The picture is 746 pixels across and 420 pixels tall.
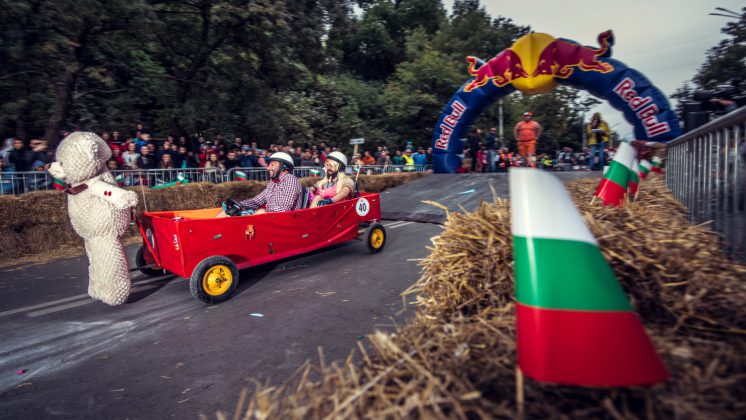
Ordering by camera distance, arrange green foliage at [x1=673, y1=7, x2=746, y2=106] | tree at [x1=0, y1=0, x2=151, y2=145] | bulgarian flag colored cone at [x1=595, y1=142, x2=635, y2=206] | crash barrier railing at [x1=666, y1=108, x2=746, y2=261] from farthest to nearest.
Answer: green foliage at [x1=673, y1=7, x2=746, y2=106] → tree at [x1=0, y1=0, x2=151, y2=145] → bulgarian flag colored cone at [x1=595, y1=142, x2=635, y2=206] → crash barrier railing at [x1=666, y1=108, x2=746, y2=261]

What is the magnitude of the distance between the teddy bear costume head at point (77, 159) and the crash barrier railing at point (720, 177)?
229 inches

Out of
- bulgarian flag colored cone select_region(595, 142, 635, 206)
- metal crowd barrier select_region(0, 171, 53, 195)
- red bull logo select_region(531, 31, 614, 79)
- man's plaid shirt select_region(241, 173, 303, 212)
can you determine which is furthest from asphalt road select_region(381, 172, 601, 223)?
metal crowd barrier select_region(0, 171, 53, 195)

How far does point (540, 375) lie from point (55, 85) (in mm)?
14125

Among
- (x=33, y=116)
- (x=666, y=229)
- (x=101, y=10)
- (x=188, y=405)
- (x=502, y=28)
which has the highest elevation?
(x=502, y=28)

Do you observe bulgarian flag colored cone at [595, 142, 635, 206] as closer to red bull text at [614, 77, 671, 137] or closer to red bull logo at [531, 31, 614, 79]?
red bull text at [614, 77, 671, 137]

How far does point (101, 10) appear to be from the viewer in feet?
31.8

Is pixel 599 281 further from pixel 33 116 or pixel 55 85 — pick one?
pixel 33 116

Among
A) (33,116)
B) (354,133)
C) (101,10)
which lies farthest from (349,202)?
(354,133)

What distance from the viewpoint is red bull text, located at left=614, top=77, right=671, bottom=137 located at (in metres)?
12.8

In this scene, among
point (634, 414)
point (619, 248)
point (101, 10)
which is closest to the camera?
point (634, 414)

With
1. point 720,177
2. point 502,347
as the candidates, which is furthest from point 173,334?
point 720,177

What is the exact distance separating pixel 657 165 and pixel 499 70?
8.30m

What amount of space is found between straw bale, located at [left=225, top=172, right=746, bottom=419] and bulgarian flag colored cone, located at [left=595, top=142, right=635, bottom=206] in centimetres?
100

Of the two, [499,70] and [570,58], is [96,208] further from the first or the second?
[570,58]
